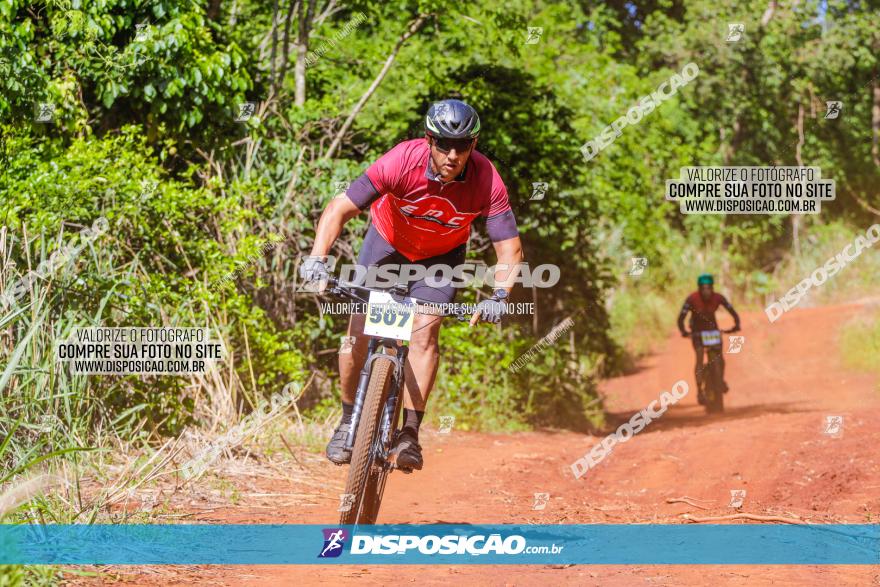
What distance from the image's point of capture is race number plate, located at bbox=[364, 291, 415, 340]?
561 cm

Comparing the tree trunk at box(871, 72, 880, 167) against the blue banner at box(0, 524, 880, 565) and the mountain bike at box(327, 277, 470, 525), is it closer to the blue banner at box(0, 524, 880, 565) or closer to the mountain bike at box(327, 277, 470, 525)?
the blue banner at box(0, 524, 880, 565)

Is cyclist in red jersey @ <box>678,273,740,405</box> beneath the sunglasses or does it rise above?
beneath

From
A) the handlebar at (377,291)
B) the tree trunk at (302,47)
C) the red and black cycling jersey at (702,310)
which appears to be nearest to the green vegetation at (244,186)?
the tree trunk at (302,47)

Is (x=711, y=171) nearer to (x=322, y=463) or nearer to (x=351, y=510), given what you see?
(x=322, y=463)

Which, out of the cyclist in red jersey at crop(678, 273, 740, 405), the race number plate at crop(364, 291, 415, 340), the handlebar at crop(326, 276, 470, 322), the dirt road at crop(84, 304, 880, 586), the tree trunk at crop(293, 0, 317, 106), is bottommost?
the dirt road at crop(84, 304, 880, 586)

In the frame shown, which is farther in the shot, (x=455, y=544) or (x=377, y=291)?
(x=455, y=544)

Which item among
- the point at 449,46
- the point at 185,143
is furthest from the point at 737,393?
the point at 185,143

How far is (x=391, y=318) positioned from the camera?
5.62 m

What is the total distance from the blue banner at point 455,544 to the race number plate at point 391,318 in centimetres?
108

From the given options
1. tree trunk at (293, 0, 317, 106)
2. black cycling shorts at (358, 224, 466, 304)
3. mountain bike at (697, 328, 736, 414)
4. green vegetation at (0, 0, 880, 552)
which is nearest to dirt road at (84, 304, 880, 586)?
green vegetation at (0, 0, 880, 552)

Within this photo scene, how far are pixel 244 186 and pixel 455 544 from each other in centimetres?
509

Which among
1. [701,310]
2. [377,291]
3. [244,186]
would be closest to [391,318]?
[377,291]

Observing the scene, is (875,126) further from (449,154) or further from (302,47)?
(449,154)

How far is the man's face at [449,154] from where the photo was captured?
18.3 ft
